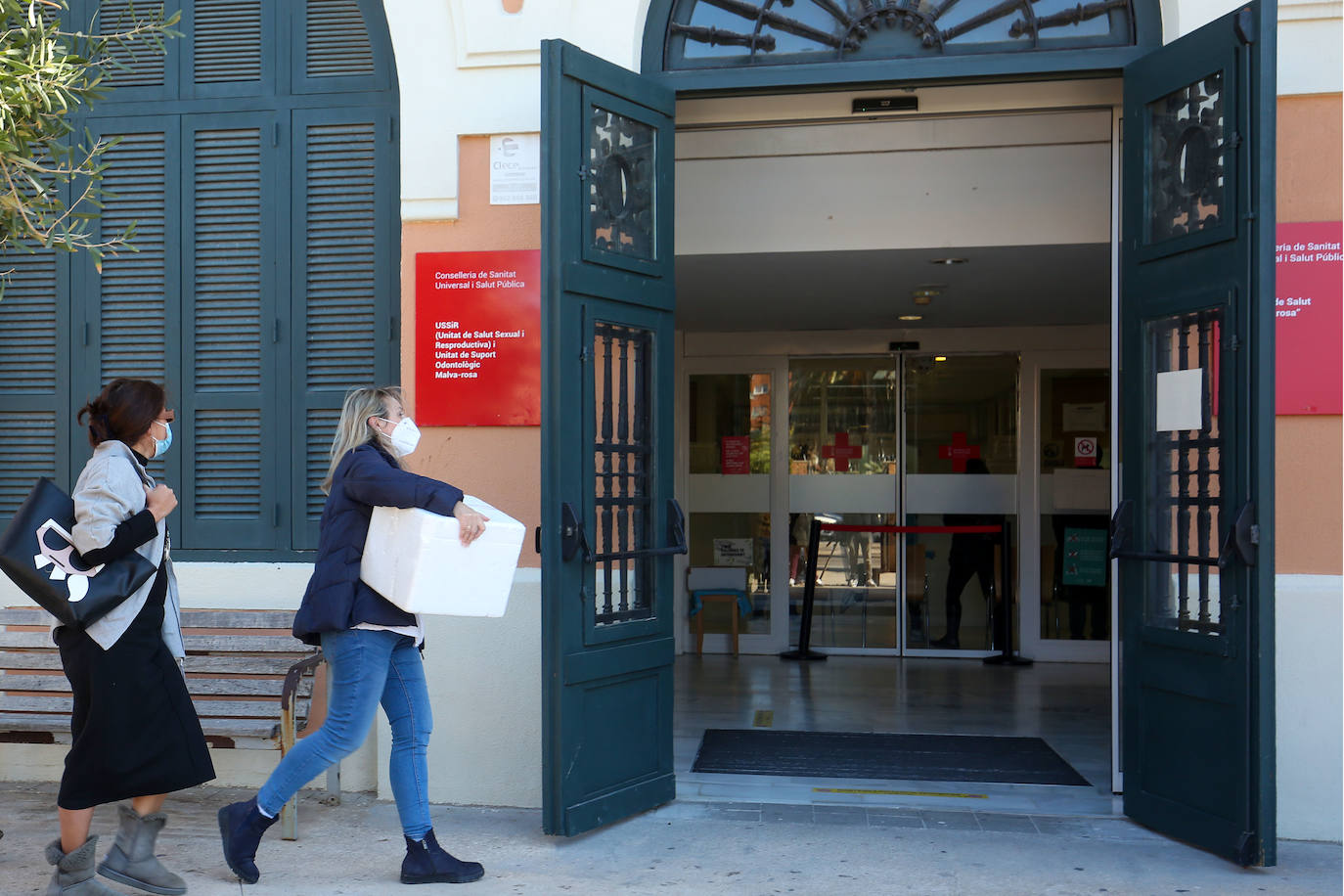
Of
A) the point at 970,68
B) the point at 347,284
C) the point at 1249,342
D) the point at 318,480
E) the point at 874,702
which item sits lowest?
the point at 874,702

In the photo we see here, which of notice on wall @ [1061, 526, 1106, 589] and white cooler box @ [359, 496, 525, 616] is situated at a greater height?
white cooler box @ [359, 496, 525, 616]

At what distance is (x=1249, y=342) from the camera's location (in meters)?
4.00

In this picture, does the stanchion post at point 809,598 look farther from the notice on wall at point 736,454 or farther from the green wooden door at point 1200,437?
the green wooden door at point 1200,437

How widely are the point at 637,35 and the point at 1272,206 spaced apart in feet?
8.28

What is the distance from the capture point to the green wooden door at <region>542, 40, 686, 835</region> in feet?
14.2

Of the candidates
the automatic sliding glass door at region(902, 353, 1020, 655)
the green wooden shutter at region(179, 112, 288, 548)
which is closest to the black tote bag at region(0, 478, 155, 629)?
the green wooden shutter at region(179, 112, 288, 548)

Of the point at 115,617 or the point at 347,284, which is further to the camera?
the point at 347,284

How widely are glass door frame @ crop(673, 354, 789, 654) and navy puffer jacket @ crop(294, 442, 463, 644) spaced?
5570 millimetres

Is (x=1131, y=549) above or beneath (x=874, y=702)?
above

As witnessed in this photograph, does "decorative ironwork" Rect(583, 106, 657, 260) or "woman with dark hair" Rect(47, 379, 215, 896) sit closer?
"woman with dark hair" Rect(47, 379, 215, 896)

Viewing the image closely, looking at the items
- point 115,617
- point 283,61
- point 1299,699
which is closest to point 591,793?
point 115,617

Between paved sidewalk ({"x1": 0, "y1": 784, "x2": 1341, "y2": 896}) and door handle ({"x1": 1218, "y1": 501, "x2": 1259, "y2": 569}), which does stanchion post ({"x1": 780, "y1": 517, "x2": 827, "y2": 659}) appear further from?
door handle ({"x1": 1218, "y1": 501, "x2": 1259, "y2": 569})

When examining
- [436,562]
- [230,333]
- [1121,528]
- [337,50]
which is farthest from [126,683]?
[1121,528]

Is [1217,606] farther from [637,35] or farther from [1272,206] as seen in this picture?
[637,35]
